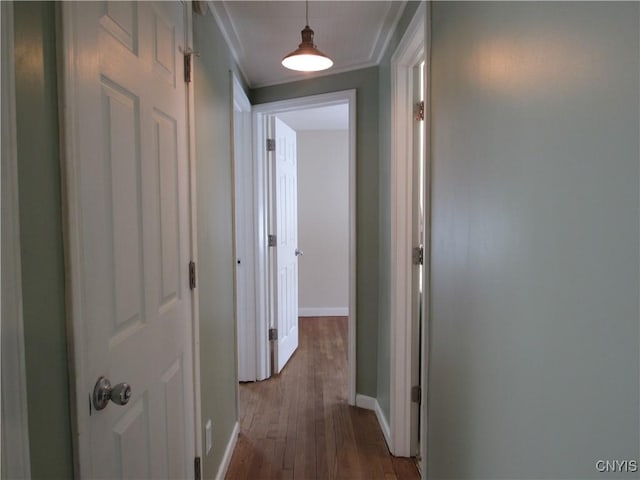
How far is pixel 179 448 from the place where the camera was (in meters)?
1.46

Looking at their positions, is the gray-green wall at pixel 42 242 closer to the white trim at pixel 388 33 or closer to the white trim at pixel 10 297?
the white trim at pixel 10 297

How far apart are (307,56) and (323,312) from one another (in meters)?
3.92

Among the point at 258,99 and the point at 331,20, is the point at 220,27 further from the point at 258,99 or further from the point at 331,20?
the point at 258,99

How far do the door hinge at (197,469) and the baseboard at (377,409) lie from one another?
1125 mm

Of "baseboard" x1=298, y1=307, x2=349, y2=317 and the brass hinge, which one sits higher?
the brass hinge

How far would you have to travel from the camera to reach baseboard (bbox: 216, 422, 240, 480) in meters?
2.02

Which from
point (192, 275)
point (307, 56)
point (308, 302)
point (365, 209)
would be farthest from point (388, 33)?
point (308, 302)

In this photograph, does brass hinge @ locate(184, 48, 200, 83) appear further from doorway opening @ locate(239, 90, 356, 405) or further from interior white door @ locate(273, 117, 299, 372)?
interior white door @ locate(273, 117, 299, 372)

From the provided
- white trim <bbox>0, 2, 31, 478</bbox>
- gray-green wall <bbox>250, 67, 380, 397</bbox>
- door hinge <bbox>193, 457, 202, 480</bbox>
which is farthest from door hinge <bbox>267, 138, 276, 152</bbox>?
white trim <bbox>0, 2, 31, 478</bbox>

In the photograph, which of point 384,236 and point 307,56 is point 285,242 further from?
point 307,56

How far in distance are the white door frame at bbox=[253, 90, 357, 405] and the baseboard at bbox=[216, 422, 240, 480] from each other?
825 mm

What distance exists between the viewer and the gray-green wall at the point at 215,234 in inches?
69.3

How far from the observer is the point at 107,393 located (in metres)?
0.92

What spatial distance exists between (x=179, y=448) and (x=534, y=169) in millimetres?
1414
